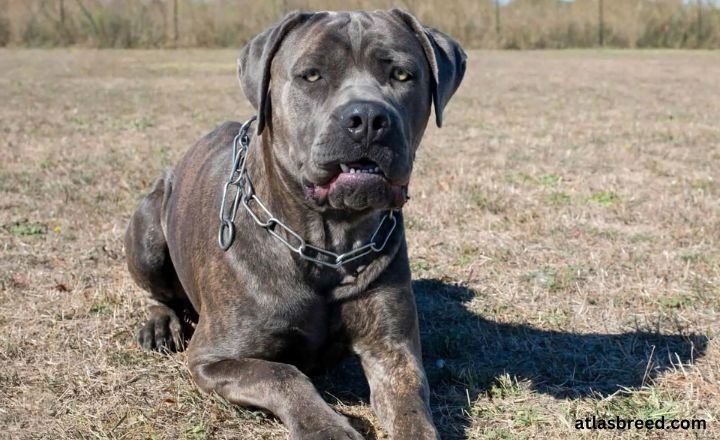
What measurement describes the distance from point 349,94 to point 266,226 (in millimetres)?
670

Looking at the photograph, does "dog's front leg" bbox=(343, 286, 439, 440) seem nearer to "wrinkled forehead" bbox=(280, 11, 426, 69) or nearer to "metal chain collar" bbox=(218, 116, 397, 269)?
"metal chain collar" bbox=(218, 116, 397, 269)

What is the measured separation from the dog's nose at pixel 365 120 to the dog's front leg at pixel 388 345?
2.39 ft

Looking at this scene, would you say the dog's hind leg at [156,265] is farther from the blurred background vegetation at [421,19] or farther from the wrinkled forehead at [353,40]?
the blurred background vegetation at [421,19]

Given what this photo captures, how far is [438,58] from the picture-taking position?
3.78m

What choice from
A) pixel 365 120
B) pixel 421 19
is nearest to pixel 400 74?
pixel 365 120

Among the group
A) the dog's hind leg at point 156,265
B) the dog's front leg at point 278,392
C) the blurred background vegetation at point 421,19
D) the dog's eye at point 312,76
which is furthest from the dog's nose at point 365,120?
the blurred background vegetation at point 421,19

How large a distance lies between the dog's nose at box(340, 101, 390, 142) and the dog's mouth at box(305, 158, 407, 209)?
0.11m

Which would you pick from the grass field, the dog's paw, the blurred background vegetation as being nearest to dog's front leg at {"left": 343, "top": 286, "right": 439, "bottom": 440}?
the grass field

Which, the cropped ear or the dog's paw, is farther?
the dog's paw

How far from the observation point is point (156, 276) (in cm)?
480

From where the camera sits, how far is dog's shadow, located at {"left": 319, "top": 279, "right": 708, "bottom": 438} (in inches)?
151

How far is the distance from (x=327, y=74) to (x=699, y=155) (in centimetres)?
695

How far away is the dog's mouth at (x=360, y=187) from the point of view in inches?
131

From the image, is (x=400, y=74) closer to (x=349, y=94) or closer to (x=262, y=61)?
(x=349, y=94)
